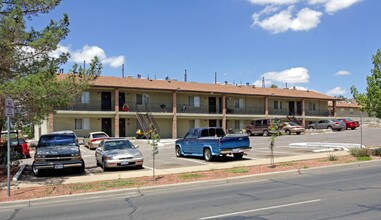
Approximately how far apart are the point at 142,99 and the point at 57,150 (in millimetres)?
27681

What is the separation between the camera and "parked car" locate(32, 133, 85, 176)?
15398mm

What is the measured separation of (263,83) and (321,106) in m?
30.3

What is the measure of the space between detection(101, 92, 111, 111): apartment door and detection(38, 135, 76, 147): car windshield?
23.9 meters

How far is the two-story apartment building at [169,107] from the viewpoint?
1558 inches

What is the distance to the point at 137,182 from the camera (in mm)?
13102

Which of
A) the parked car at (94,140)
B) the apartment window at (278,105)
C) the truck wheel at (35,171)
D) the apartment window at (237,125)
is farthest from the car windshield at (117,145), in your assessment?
the apartment window at (278,105)

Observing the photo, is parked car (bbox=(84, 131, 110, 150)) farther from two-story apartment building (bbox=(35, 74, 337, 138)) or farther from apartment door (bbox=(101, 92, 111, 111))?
apartment door (bbox=(101, 92, 111, 111))

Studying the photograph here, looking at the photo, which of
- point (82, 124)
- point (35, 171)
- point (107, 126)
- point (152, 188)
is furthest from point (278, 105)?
point (152, 188)

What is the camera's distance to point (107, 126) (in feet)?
136

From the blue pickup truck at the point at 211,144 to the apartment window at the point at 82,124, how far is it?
20.4m

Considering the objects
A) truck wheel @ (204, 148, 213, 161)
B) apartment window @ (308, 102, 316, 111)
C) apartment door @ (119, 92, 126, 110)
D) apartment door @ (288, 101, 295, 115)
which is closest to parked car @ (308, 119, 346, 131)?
apartment door @ (288, 101, 295, 115)

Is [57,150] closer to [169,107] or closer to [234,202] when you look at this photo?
Answer: [234,202]

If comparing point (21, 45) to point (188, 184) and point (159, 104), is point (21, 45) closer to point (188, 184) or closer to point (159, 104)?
point (188, 184)

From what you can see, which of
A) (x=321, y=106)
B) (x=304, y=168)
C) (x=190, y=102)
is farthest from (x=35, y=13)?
(x=321, y=106)
